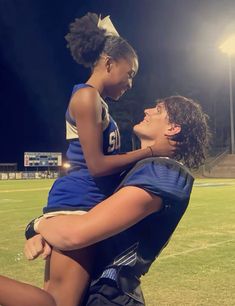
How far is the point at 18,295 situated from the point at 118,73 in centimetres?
115

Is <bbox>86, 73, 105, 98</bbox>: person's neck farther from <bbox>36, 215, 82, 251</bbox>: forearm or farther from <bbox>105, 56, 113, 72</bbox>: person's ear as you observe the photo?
<bbox>36, 215, 82, 251</bbox>: forearm

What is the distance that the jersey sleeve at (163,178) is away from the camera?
6.02ft

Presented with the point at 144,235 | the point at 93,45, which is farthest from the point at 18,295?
the point at 93,45

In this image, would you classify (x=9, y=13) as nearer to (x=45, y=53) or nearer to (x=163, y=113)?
(x=45, y=53)

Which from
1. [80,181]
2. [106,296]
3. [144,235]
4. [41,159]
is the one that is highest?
[80,181]

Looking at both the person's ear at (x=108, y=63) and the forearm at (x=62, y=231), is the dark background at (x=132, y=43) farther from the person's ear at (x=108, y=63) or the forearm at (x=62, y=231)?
the forearm at (x=62, y=231)

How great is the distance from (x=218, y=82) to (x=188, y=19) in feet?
25.0

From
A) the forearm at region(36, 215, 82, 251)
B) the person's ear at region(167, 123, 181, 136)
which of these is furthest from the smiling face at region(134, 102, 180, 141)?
the forearm at region(36, 215, 82, 251)

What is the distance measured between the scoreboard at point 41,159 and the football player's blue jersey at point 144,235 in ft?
136

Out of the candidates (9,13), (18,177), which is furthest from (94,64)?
(9,13)

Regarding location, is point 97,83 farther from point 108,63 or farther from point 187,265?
point 187,265

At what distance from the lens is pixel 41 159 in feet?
143

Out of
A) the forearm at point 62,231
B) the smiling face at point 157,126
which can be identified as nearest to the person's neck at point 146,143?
the smiling face at point 157,126

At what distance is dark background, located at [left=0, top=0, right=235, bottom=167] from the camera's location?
159 ft
